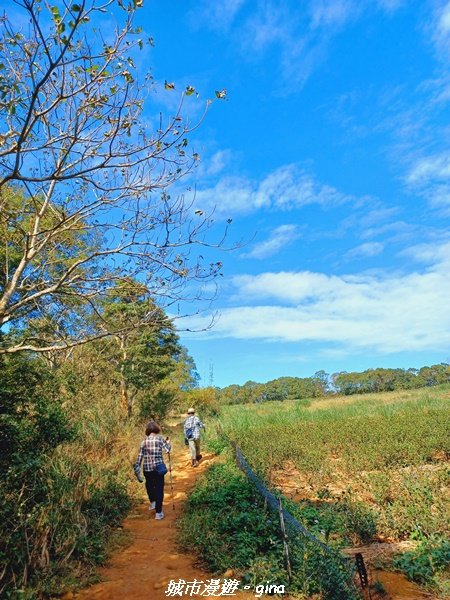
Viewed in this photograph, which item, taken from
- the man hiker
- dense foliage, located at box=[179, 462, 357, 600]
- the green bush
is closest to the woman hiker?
dense foliage, located at box=[179, 462, 357, 600]

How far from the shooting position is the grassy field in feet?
19.9

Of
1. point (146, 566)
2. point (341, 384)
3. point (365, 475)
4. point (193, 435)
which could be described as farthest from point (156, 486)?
point (341, 384)

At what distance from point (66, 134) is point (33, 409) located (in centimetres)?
428

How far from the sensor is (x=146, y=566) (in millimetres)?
5723

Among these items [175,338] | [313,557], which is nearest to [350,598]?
[313,557]

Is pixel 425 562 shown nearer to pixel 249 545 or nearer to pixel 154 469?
pixel 249 545

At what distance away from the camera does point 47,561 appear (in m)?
5.08

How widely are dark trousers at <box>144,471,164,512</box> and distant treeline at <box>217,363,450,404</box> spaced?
243 ft

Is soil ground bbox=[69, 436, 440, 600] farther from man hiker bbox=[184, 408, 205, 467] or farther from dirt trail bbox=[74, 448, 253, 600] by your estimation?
man hiker bbox=[184, 408, 205, 467]

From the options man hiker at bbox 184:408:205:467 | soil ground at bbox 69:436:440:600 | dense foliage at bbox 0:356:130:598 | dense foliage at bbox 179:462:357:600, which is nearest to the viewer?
dense foliage at bbox 179:462:357:600

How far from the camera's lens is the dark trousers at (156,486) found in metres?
7.95

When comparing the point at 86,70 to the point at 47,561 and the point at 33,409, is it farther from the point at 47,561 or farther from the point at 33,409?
the point at 47,561

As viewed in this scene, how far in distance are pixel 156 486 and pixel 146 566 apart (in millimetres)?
2362

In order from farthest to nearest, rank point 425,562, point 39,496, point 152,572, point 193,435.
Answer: point 193,435
point 39,496
point 152,572
point 425,562
